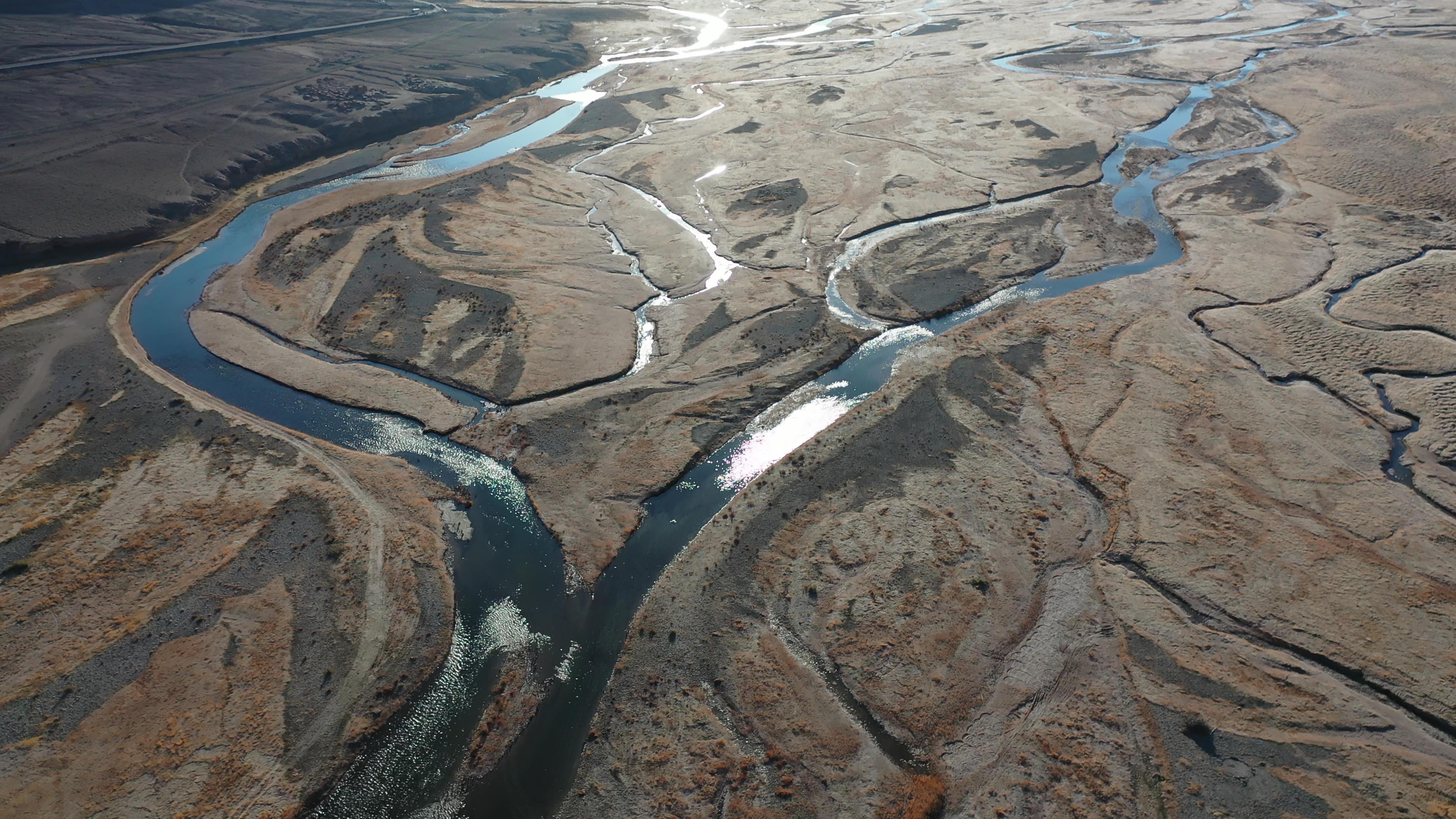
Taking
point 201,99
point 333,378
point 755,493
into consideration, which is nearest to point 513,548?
point 755,493

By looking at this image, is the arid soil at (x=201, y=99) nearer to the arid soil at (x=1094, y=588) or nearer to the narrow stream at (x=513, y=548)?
the narrow stream at (x=513, y=548)

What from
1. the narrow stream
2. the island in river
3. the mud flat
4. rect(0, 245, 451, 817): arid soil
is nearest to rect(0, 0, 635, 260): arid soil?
the island in river

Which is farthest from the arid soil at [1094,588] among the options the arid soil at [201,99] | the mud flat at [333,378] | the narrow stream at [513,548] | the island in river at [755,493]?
the arid soil at [201,99]

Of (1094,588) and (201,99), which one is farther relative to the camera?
(201,99)

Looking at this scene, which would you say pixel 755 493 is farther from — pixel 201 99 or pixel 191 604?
pixel 201 99

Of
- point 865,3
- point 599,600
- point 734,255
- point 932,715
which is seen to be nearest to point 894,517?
point 932,715

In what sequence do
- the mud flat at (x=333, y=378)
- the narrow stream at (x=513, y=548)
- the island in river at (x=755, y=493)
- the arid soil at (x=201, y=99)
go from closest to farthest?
the island in river at (x=755, y=493), the narrow stream at (x=513, y=548), the mud flat at (x=333, y=378), the arid soil at (x=201, y=99)

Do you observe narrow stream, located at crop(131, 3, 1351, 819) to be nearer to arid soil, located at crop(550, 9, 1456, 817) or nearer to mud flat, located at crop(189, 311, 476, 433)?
mud flat, located at crop(189, 311, 476, 433)
